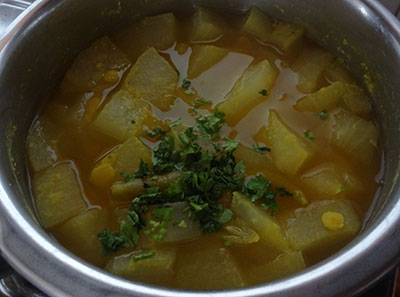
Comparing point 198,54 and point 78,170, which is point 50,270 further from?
point 198,54

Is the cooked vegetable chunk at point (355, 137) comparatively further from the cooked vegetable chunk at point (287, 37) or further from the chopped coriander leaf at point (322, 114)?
the cooked vegetable chunk at point (287, 37)

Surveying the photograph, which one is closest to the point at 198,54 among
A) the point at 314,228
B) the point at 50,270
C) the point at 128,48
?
the point at 128,48

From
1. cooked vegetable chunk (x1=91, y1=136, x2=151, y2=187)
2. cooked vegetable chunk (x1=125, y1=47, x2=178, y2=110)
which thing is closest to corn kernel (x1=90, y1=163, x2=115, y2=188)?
cooked vegetable chunk (x1=91, y1=136, x2=151, y2=187)

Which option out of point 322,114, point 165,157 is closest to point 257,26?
point 322,114

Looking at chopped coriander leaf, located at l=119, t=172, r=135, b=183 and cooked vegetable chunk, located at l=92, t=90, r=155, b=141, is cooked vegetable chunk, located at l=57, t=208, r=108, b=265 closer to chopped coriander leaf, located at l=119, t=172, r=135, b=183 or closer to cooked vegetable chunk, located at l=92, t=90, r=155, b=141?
chopped coriander leaf, located at l=119, t=172, r=135, b=183

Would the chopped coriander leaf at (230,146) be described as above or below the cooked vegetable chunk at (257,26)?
below

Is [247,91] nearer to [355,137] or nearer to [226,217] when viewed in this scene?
[355,137]

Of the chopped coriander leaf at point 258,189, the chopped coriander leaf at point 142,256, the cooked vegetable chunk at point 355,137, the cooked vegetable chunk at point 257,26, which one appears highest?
the cooked vegetable chunk at point 355,137

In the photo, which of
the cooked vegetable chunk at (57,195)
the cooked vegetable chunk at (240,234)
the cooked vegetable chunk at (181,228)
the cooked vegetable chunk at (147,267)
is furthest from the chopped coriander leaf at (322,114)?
the cooked vegetable chunk at (57,195)
